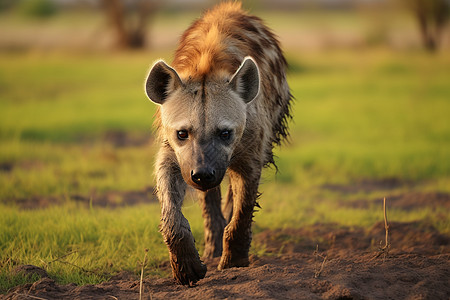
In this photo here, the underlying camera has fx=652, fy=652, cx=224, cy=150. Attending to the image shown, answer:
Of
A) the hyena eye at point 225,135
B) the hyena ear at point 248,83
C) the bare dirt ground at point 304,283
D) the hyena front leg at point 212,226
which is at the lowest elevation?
the hyena front leg at point 212,226

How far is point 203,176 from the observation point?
320cm

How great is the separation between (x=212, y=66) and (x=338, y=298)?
4.62 ft

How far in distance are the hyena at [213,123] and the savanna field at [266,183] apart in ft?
0.84

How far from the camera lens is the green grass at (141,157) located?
4344 mm

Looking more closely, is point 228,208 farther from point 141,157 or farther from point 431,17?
point 431,17

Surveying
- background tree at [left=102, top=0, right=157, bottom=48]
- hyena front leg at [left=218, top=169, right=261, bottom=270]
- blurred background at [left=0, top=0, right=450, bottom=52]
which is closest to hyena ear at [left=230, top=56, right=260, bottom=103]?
hyena front leg at [left=218, top=169, right=261, bottom=270]

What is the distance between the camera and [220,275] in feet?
11.2

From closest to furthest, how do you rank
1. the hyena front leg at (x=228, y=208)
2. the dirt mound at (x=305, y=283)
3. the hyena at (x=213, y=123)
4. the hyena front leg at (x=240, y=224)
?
the dirt mound at (x=305, y=283), the hyena at (x=213, y=123), the hyena front leg at (x=240, y=224), the hyena front leg at (x=228, y=208)

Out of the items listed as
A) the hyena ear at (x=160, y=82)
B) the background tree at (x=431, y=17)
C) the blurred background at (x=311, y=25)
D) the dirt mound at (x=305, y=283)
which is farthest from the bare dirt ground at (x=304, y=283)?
the background tree at (x=431, y=17)

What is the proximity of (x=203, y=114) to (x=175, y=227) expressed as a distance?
0.61 metres

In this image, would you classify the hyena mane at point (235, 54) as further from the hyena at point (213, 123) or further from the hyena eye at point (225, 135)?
the hyena eye at point (225, 135)

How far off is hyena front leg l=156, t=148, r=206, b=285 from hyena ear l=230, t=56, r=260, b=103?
512 millimetres

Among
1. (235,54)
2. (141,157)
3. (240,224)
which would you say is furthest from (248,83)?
(141,157)

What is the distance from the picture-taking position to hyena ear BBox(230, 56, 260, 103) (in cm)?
350
